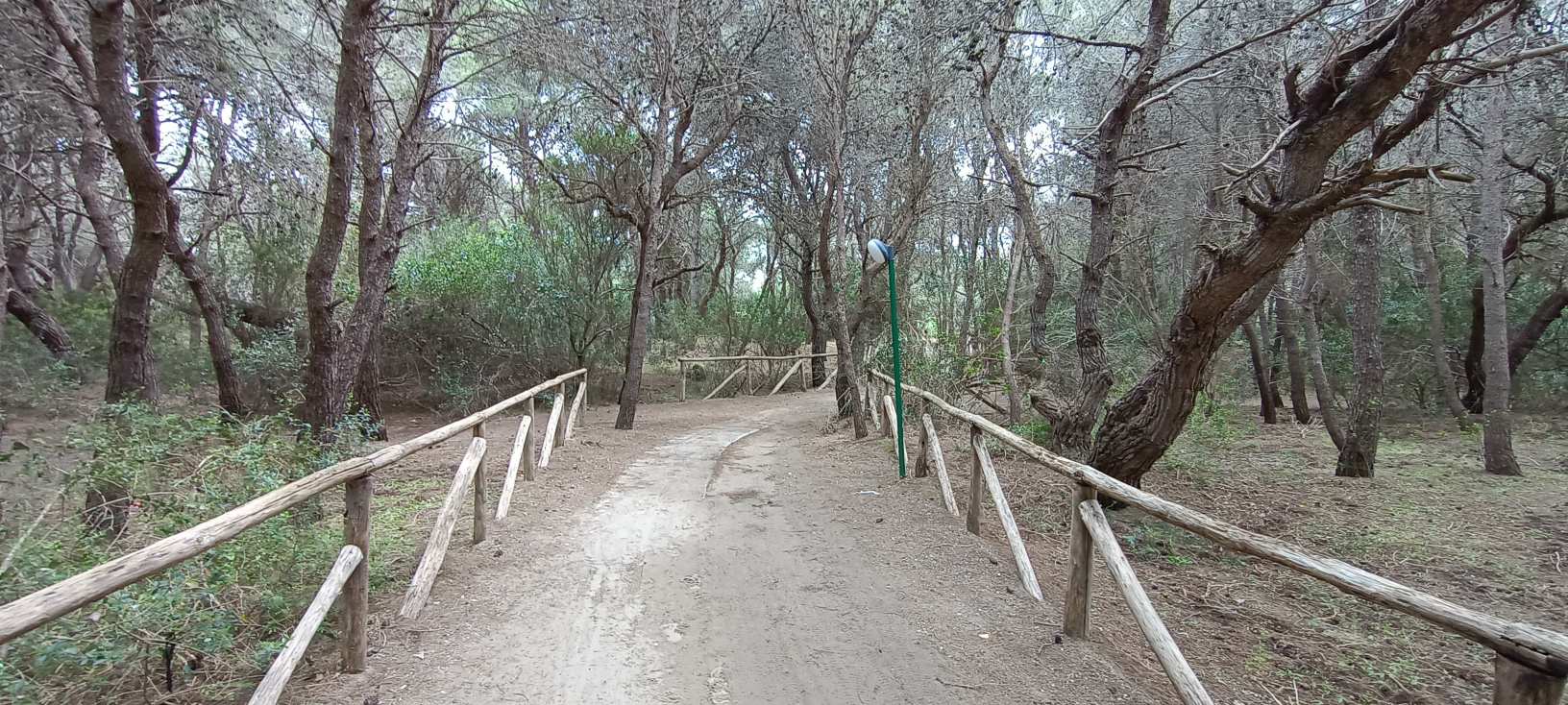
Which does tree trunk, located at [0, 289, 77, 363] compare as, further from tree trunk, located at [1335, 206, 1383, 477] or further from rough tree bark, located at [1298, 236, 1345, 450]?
rough tree bark, located at [1298, 236, 1345, 450]

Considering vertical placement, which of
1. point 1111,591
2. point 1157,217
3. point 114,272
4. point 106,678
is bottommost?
point 1111,591

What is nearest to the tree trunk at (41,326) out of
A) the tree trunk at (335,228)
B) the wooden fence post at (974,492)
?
the tree trunk at (335,228)

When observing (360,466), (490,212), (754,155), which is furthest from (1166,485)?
(490,212)

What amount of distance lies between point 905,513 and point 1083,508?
2469 mm

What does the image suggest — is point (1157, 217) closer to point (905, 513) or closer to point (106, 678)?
point (905, 513)

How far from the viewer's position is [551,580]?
4.14 meters

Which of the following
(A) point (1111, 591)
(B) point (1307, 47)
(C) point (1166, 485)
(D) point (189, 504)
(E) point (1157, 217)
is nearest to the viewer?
(D) point (189, 504)

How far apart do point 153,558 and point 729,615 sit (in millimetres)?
2516

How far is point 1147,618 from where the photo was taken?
2820 mm

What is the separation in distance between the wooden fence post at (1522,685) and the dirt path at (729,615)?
4.52 ft

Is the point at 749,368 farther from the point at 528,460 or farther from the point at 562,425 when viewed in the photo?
the point at 528,460

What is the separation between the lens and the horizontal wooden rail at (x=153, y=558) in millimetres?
1511

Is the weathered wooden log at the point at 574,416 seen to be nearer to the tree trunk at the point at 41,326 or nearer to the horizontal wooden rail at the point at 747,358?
the horizontal wooden rail at the point at 747,358

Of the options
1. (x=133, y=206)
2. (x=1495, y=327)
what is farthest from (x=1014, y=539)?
(x=1495, y=327)
